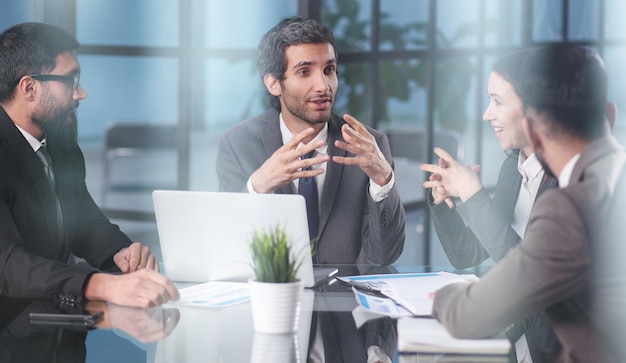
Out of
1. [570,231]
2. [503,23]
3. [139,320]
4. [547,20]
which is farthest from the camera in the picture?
[547,20]

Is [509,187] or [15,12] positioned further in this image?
[15,12]

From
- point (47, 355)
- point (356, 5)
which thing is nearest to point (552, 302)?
point (47, 355)

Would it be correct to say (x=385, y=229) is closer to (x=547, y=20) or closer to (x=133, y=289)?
(x=133, y=289)

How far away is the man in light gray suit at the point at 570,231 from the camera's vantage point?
1.49m

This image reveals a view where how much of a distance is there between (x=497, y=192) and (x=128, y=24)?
2256 millimetres

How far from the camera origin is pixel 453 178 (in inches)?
95.3

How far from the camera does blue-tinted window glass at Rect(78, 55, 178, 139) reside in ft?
13.6

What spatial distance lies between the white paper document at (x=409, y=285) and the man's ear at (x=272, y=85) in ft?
3.33

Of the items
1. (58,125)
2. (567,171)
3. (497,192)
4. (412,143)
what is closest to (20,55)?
(58,125)

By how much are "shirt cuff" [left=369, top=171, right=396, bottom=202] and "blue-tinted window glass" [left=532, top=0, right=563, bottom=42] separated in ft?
13.8

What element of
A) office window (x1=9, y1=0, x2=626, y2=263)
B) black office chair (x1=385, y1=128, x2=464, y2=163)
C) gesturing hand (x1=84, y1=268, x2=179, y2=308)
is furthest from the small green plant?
black office chair (x1=385, y1=128, x2=464, y2=163)

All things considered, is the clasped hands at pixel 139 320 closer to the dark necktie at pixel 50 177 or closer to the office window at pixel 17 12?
the dark necktie at pixel 50 177

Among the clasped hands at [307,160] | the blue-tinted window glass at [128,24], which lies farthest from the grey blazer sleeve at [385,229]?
the blue-tinted window glass at [128,24]

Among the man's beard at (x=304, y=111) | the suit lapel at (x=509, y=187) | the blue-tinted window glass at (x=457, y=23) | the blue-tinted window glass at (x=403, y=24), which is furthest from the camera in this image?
the blue-tinted window glass at (x=457, y=23)
